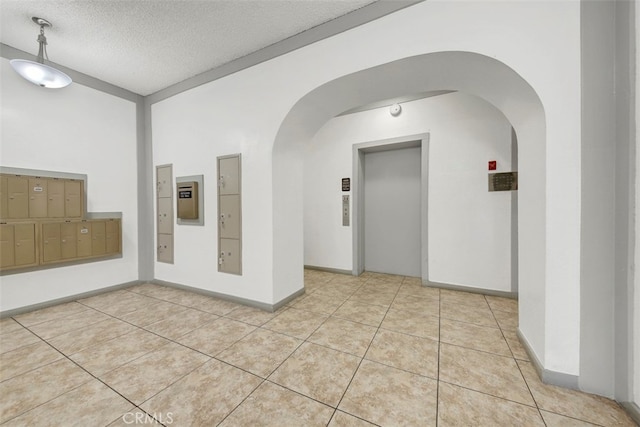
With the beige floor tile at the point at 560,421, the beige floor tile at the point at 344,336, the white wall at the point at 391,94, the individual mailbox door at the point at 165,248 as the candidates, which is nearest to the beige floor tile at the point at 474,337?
the white wall at the point at 391,94

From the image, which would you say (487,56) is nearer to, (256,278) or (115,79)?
(256,278)

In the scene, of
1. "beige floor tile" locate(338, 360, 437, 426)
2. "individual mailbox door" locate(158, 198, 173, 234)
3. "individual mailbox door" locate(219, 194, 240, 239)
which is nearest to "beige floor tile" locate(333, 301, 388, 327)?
"beige floor tile" locate(338, 360, 437, 426)

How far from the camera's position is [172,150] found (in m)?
3.41

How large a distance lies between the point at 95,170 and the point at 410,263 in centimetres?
489

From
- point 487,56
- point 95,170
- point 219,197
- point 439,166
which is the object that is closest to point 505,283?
point 439,166

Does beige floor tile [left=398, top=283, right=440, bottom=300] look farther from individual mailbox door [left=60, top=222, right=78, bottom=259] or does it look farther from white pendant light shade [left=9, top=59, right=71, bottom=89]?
white pendant light shade [left=9, top=59, right=71, bottom=89]

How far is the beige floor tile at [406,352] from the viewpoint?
167 cm

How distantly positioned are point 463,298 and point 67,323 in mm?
4458

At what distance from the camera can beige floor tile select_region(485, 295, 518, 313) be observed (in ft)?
8.50

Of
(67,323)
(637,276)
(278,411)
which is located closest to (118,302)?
(67,323)

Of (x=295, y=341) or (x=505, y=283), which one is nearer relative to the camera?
(x=295, y=341)

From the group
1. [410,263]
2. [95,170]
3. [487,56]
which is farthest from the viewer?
[410,263]

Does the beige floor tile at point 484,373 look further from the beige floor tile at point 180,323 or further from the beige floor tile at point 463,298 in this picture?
the beige floor tile at point 180,323

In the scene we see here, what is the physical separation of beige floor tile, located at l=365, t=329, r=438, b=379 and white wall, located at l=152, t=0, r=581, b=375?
27.6 inches
